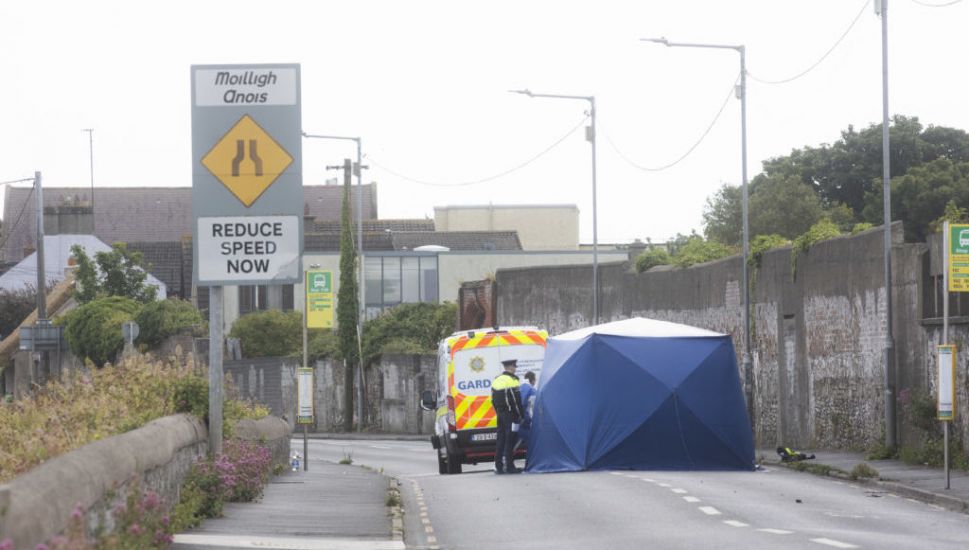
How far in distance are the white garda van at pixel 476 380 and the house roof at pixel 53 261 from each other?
63.0 metres

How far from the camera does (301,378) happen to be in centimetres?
2658

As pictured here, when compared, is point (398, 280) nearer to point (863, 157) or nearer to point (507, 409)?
point (863, 157)

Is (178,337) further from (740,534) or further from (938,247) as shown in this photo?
(740,534)

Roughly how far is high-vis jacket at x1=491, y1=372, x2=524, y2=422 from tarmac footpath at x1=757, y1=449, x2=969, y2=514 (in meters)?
4.61

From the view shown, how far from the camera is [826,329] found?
31.6 metres

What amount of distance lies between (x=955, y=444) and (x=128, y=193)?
295ft

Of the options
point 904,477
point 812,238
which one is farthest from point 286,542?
point 812,238

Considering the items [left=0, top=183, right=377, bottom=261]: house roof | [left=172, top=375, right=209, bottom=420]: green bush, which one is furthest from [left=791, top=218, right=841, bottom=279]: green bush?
[left=0, top=183, right=377, bottom=261]: house roof

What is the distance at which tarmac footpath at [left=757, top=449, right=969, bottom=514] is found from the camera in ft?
63.8

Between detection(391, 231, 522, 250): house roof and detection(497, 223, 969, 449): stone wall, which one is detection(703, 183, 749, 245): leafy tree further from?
detection(497, 223, 969, 449): stone wall

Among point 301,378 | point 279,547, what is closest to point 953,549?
point 279,547

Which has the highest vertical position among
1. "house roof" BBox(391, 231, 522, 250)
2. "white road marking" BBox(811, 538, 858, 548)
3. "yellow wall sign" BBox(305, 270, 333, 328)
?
"house roof" BBox(391, 231, 522, 250)

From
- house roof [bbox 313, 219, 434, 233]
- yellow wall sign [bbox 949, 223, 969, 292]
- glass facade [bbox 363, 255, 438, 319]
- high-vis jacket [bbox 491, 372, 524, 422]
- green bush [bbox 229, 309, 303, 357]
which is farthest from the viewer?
house roof [bbox 313, 219, 434, 233]

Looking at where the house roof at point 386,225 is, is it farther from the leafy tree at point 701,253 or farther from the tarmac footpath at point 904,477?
the tarmac footpath at point 904,477
